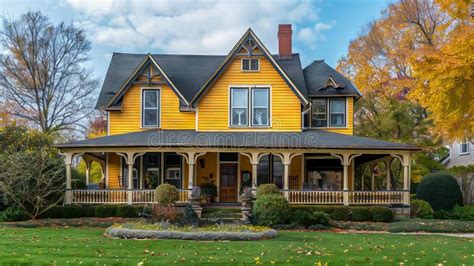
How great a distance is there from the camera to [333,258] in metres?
10.9

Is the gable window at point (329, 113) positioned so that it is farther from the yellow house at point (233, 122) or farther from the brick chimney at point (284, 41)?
the brick chimney at point (284, 41)

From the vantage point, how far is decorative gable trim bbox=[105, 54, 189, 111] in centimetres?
2514

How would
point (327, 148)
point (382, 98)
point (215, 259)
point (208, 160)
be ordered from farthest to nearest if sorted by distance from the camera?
point (382, 98)
point (208, 160)
point (327, 148)
point (215, 259)

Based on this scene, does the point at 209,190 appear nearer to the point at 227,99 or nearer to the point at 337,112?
the point at 227,99

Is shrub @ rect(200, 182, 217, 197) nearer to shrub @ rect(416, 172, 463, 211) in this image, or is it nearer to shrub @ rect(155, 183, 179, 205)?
shrub @ rect(155, 183, 179, 205)

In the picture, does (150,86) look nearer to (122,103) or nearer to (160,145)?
(122,103)

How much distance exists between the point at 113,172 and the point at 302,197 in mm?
10190

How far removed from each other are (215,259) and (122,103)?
16749 mm

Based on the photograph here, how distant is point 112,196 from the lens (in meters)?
23.0

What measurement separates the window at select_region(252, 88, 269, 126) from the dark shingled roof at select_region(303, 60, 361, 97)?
289 centimetres

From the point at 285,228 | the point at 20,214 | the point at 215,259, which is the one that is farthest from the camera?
the point at 20,214

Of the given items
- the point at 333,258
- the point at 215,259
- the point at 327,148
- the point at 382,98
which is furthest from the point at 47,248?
the point at 382,98

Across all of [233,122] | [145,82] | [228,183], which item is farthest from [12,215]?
[233,122]

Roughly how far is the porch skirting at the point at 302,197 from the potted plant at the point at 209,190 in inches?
51.8
